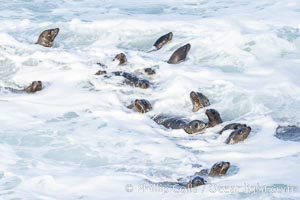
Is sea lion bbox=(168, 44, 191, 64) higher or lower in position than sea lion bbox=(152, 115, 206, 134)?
higher

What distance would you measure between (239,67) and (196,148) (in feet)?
12.6

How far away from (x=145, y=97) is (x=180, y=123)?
1369 millimetres

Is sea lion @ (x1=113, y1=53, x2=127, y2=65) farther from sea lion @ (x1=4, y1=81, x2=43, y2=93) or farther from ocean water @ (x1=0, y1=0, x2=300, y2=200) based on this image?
sea lion @ (x1=4, y1=81, x2=43, y2=93)

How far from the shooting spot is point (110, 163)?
8039 millimetres

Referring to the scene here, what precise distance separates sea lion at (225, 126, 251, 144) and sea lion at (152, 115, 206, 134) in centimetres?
56

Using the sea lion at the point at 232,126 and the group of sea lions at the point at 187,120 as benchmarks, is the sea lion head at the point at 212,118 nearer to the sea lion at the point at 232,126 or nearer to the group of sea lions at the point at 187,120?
the group of sea lions at the point at 187,120

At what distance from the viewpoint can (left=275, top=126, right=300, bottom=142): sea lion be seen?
859cm

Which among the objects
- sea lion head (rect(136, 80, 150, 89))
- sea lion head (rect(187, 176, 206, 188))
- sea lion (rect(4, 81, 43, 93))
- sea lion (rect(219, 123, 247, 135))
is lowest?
sea lion (rect(4, 81, 43, 93))

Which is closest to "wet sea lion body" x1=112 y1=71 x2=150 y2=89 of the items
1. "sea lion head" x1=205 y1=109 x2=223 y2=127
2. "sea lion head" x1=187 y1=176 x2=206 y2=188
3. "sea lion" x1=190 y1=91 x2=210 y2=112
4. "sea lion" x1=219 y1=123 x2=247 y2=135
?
"sea lion" x1=190 y1=91 x2=210 y2=112

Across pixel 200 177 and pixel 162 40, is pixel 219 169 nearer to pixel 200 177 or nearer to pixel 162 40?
pixel 200 177

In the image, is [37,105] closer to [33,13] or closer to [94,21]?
[94,21]

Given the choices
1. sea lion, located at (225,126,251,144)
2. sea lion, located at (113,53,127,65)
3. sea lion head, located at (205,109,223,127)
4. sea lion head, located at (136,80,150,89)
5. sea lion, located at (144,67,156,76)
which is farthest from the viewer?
sea lion, located at (113,53,127,65)

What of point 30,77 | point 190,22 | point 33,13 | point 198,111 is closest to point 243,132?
point 198,111

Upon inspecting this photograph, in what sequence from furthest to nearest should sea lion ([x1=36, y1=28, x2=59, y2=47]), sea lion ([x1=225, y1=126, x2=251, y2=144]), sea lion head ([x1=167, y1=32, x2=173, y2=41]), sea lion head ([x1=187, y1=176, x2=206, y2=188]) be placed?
sea lion head ([x1=167, y1=32, x2=173, y2=41]) → sea lion ([x1=36, y1=28, x2=59, y2=47]) → sea lion ([x1=225, y1=126, x2=251, y2=144]) → sea lion head ([x1=187, y1=176, x2=206, y2=188])
